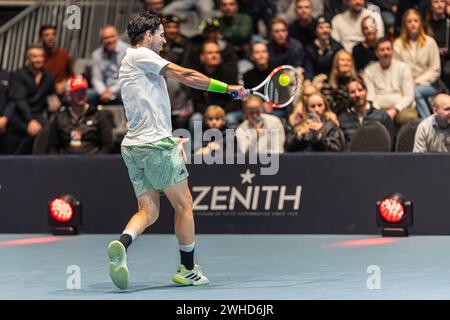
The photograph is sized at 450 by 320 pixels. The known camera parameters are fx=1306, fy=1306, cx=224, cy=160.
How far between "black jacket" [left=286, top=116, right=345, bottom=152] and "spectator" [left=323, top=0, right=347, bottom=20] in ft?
9.53

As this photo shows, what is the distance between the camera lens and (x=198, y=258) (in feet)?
38.7

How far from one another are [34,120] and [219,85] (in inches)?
248

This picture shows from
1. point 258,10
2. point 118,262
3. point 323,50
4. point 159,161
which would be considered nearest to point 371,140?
point 323,50

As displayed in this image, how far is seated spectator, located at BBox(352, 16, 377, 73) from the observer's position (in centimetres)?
1550

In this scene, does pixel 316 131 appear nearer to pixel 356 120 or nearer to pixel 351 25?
pixel 356 120

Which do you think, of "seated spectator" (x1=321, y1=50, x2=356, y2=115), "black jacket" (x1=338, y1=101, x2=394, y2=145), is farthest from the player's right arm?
"seated spectator" (x1=321, y1=50, x2=356, y2=115)

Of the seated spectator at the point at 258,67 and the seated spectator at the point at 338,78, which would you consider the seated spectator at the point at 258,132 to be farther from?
the seated spectator at the point at 258,67

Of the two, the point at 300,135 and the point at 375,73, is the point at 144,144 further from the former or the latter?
the point at 375,73

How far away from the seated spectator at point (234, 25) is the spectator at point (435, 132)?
386 cm

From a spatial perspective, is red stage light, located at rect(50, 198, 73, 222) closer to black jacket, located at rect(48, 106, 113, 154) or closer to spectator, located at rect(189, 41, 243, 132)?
black jacket, located at rect(48, 106, 113, 154)

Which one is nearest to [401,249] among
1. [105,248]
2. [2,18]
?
[105,248]

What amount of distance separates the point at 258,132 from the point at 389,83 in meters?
2.05

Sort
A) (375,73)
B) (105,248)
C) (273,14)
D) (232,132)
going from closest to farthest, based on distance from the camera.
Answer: (105,248), (232,132), (375,73), (273,14)

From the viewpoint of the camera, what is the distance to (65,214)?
44.7ft
